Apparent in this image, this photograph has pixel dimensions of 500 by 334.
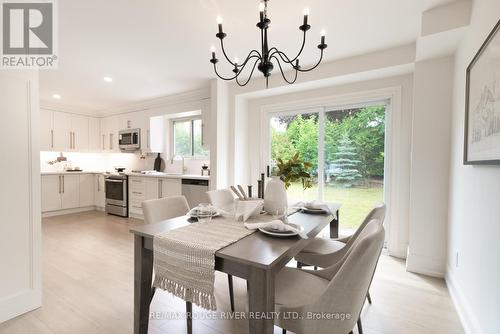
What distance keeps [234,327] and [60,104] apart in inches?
225

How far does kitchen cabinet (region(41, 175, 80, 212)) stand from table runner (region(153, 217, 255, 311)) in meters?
4.90

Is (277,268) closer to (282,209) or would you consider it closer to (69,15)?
(282,209)

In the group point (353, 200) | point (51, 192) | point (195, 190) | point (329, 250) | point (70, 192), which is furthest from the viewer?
point (70, 192)

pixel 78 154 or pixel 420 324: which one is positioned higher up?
pixel 78 154

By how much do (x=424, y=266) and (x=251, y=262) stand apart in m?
2.40

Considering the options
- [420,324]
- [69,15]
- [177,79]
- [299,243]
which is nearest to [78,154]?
[177,79]

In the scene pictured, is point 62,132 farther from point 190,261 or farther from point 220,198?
point 190,261

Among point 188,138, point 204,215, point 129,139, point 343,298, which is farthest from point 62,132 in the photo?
point 343,298

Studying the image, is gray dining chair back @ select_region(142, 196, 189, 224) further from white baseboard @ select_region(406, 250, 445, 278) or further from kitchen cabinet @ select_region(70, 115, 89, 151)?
kitchen cabinet @ select_region(70, 115, 89, 151)

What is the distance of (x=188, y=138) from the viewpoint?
4.99 m

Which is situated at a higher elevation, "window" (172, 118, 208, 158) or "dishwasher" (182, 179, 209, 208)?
"window" (172, 118, 208, 158)

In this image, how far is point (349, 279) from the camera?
99cm

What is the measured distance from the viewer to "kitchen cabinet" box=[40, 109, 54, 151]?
4869mm

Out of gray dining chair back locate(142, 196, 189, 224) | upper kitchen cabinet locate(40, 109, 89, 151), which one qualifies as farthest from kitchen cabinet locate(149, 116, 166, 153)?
gray dining chair back locate(142, 196, 189, 224)
